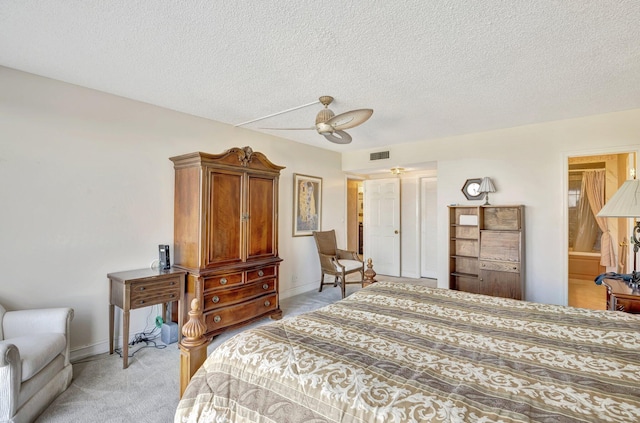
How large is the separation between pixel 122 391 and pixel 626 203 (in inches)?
164

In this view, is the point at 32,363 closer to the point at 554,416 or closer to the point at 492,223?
the point at 554,416

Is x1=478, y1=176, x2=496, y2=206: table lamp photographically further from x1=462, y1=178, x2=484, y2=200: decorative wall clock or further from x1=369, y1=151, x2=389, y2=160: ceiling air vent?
x1=369, y1=151, x2=389, y2=160: ceiling air vent

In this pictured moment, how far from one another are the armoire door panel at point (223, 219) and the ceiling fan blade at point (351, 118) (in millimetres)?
1303

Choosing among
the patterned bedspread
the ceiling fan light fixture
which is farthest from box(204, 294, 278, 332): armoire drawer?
the ceiling fan light fixture

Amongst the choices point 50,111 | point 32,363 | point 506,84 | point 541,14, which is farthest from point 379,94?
point 32,363

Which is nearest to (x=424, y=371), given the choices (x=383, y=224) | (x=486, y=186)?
(x=486, y=186)

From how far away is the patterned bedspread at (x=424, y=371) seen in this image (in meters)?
0.97

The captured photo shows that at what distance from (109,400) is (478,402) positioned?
2.42 metres

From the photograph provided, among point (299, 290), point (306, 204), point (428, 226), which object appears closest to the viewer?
point (299, 290)

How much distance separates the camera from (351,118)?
2588mm

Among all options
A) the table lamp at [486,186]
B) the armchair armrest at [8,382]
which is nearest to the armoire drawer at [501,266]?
the table lamp at [486,186]

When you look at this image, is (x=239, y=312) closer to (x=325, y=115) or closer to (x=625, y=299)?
(x=325, y=115)

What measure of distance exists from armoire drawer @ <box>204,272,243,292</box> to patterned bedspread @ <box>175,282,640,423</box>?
167 cm

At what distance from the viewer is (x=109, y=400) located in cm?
213
